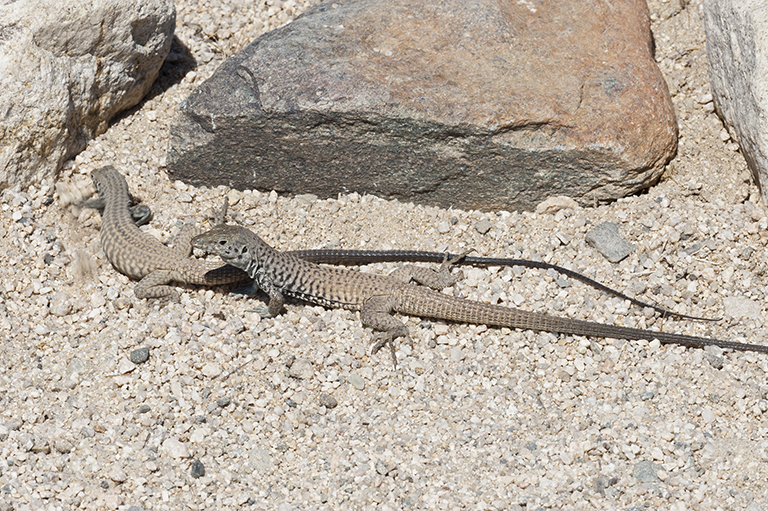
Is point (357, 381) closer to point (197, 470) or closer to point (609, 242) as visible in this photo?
point (197, 470)

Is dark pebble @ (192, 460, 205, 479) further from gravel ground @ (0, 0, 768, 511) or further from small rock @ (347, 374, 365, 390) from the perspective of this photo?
small rock @ (347, 374, 365, 390)

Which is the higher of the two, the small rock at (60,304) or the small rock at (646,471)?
the small rock at (646,471)

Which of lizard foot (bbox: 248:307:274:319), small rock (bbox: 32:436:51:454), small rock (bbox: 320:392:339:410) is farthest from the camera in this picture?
lizard foot (bbox: 248:307:274:319)

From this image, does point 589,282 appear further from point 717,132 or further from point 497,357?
point 717,132

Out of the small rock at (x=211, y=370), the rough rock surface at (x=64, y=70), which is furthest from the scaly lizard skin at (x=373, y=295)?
the rough rock surface at (x=64, y=70)

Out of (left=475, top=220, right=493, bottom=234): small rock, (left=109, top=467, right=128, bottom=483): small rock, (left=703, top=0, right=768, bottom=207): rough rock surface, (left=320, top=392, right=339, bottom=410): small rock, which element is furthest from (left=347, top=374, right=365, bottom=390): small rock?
(left=703, top=0, right=768, bottom=207): rough rock surface

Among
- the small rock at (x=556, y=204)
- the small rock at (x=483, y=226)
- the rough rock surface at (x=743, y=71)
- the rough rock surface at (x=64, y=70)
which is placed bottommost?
the small rock at (x=483, y=226)

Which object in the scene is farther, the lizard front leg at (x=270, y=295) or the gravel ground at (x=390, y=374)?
the lizard front leg at (x=270, y=295)

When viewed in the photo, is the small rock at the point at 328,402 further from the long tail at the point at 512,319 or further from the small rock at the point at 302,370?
the long tail at the point at 512,319
